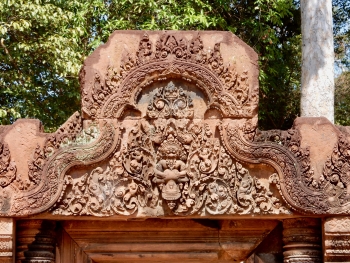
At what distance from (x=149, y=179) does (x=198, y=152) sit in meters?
0.47

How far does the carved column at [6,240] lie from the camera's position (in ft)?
18.2

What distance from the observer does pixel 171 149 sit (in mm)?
5668

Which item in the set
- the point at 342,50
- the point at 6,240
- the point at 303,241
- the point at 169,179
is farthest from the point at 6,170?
the point at 342,50

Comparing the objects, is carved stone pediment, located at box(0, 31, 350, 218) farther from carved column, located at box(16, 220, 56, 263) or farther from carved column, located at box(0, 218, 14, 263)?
carved column, located at box(16, 220, 56, 263)

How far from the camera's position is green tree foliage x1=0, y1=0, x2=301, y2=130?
11992 mm

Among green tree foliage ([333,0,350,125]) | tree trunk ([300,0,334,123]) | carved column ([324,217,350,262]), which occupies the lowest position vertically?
carved column ([324,217,350,262])

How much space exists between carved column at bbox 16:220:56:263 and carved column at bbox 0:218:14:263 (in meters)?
0.21

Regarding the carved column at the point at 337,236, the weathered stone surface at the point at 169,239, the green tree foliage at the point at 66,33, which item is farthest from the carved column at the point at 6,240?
the green tree foliage at the point at 66,33

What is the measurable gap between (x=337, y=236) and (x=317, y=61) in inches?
234

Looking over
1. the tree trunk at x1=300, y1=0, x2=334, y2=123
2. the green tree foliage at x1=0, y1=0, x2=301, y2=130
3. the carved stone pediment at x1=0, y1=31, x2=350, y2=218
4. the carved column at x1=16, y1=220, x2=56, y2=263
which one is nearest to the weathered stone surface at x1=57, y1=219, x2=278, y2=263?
the carved column at x1=16, y1=220, x2=56, y2=263

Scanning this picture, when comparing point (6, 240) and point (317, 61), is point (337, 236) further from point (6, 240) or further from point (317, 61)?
point (317, 61)

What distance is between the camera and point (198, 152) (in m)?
5.73

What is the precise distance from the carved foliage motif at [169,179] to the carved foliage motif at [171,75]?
9.7 inches

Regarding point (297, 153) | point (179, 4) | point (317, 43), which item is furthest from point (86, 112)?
point (179, 4)
